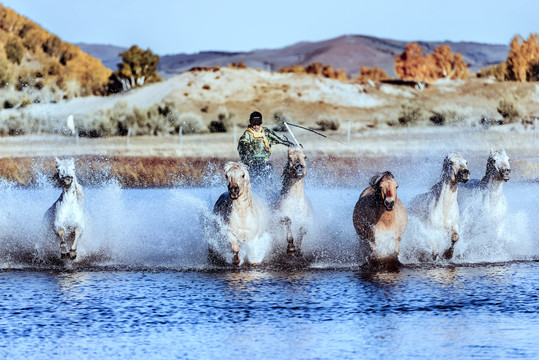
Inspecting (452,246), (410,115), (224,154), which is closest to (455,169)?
(452,246)

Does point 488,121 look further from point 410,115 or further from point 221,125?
point 221,125

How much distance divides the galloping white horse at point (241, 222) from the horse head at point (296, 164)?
0.61m

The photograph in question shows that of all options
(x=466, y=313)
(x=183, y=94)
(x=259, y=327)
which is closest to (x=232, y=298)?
(x=259, y=327)

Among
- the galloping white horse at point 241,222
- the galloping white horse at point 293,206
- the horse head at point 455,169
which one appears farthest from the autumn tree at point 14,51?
the horse head at point 455,169

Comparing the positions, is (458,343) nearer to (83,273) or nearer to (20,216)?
(83,273)

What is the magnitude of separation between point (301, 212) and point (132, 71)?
64238 mm

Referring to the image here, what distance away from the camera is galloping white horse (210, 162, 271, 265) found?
42.0 feet

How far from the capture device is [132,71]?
76.6 meters

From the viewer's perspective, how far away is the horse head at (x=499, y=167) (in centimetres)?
1359

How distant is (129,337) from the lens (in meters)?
9.45

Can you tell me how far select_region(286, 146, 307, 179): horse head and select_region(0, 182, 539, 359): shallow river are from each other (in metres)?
1.06

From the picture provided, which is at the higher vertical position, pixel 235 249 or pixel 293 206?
pixel 293 206

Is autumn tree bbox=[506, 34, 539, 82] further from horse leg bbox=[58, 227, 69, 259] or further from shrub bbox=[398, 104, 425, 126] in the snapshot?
horse leg bbox=[58, 227, 69, 259]

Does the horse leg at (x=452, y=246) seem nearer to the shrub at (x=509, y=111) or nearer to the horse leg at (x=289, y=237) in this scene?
the horse leg at (x=289, y=237)
